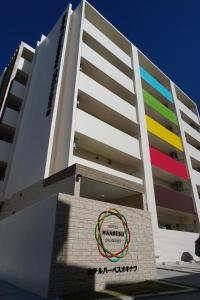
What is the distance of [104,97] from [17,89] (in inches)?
425

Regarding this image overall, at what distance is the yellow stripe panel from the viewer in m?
26.0

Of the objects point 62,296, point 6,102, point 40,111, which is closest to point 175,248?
point 62,296

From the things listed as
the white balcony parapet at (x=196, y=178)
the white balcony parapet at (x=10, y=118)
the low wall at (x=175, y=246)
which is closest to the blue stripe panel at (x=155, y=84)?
the white balcony parapet at (x=196, y=178)

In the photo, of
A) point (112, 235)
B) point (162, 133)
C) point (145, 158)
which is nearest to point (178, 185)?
point (162, 133)

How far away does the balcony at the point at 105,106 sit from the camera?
20.9 m

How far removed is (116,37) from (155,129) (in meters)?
12.9

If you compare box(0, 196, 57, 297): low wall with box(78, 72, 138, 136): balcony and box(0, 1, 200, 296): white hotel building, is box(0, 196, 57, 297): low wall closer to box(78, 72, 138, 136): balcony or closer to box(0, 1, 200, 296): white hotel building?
box(0, 1, 200, 296): white hotel building

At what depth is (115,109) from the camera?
22531 millimetres

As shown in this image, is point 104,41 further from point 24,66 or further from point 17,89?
point 17,89

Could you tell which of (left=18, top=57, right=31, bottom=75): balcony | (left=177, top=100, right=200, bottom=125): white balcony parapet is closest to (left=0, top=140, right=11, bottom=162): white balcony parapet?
(left=18, top=57, right=31, bottom=75): balcony

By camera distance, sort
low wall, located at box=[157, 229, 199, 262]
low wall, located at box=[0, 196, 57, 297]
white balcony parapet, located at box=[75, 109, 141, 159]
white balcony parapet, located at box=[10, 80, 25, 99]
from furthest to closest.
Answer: white balcony parapet, located at box=[10, 80, 25, 99]
low wall, located at box=[157, 229, 199, 262]
white balcony parapet, located at box=[75, 109, 141, 159]
low wall, located at box=[0, 196, 57, 297]

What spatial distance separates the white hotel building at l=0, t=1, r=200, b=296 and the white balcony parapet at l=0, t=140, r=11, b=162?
0.30 ft

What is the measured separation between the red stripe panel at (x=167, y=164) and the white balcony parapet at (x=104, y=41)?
37.7 ft

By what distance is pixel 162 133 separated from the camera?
27.2 m
